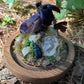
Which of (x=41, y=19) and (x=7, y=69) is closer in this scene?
(x=41, y=19)

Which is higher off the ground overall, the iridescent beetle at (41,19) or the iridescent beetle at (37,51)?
the iridescent beetle at (41,19)

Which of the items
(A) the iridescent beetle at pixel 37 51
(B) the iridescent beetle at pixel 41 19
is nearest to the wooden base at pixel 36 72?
(A) the iridescent beetle at pixel 37 51

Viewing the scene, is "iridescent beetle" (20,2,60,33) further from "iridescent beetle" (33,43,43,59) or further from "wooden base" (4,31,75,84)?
"wooden base" (4,31,75,84)

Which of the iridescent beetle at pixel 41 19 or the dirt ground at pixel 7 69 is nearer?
the iridescent beetle at pixel 41 19

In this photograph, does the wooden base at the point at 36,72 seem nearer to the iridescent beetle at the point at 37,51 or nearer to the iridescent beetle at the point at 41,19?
the iridescent beetle at the point at 37,51

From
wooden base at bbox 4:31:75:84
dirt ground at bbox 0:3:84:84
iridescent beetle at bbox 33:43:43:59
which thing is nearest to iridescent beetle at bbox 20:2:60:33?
iridescent beetle at bbox 33:43:43:59

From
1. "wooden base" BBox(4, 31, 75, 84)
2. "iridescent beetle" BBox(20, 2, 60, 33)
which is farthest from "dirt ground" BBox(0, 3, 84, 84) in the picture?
"iridescent beetle" BBox(20, 2, 60, 33)

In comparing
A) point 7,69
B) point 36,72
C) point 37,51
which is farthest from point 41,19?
point 7,69

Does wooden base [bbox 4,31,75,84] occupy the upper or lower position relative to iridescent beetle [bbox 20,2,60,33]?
lower

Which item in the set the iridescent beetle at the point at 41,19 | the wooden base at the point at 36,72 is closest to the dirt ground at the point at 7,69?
the wooden base at the point at 36,72

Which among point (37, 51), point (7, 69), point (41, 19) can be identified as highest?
point (41, 19)

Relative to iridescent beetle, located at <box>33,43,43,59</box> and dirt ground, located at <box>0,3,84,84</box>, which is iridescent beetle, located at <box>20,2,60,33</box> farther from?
dirt ground, located at <box>0,3,84,84</box>

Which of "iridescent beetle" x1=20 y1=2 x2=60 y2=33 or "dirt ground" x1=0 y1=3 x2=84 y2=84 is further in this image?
"dirt ground" x1=0 y1=3 x2=84 y2=84

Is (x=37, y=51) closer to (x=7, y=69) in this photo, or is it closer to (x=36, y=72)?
(x=36, y=72)
